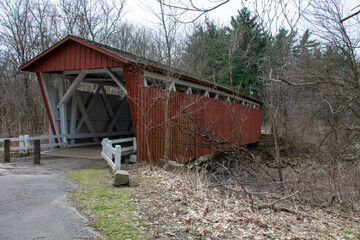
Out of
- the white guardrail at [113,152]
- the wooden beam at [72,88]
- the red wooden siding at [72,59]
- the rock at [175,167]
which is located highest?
the red wooden siding at [72,59]

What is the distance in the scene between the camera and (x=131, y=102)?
845 cm

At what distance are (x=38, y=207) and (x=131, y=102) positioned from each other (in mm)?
4590

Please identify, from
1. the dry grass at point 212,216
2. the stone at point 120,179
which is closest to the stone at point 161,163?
the dry grass at point 212,216

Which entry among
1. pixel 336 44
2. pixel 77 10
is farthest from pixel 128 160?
pixel 77 10

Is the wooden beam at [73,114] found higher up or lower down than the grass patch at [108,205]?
higher up

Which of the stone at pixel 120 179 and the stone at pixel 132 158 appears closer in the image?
the stone at pixel 120 179

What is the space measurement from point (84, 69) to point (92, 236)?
7.21 m

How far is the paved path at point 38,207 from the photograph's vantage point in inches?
134

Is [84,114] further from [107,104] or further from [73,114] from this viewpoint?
[107,104]

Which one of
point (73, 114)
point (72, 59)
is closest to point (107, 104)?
point (73, 114)

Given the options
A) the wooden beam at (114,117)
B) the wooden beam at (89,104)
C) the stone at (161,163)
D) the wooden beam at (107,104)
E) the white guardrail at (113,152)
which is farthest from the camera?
the wooden beam at (114,117)

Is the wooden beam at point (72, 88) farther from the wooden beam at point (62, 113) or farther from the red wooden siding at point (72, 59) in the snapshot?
the red wooden siding at point (72, 59)

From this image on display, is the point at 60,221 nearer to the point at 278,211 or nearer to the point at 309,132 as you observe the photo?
Answer: the point at 278,211

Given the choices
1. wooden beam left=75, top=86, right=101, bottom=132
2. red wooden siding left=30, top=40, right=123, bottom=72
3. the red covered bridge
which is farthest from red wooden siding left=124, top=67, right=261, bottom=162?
wooden beam left=75, top=86, right=101, bottom=132
